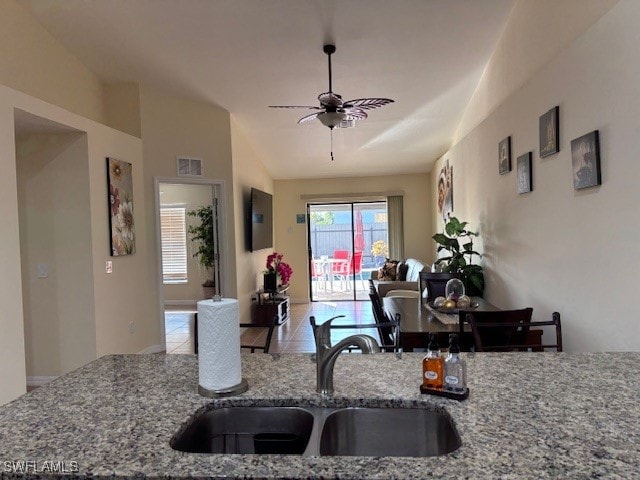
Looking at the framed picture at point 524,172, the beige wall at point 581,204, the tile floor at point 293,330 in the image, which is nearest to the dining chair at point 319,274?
the tile floor at point 293,330

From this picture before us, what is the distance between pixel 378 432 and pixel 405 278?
5.99 metres

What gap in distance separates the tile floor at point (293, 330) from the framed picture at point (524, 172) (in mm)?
1805

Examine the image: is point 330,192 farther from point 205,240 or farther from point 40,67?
point 40,67

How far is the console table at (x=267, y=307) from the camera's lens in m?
6.24

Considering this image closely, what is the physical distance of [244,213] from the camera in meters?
5.99

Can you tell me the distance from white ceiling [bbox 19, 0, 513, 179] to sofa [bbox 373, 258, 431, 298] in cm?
209

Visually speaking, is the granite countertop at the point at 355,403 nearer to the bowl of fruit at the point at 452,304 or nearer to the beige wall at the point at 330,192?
the bowl of fruit at the point at 452,304

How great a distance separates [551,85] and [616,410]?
8.07ft

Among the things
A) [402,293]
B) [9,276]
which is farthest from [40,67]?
[402,293]

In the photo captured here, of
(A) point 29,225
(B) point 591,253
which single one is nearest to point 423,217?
(B) point 591,253

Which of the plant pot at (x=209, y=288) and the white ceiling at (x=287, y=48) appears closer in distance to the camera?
the white ceiling at (x=287, y=48)

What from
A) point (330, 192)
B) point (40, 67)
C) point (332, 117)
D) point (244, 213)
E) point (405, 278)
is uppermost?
point (40, 67)

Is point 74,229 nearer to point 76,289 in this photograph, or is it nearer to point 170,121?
point 76,289

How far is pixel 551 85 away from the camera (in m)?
2.88
